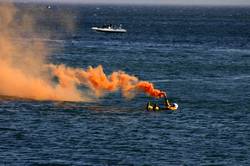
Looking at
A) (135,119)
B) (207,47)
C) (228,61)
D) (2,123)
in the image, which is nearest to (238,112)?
(135,119)

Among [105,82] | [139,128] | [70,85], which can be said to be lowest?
[139,128]

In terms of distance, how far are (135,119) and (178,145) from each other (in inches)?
509

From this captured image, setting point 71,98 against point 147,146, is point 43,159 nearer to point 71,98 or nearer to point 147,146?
point 147,146

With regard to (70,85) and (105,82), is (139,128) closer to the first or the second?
(105,82)

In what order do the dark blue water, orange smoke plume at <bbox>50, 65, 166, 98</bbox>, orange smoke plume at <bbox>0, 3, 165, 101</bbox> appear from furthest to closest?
orange smoke plume at <bbox>0, 3, 165, 101</bbox>, orange smoke plume at <bbox>50, 65, 166, 98</bbox>, the dark blue water

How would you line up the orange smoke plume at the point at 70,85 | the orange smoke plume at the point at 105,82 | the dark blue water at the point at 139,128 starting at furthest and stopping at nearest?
1. the orange smoke plume at the point at 70,85
2. the orange smoke plume at the point at 105,82
3. the dark blue water at the point at 139,128

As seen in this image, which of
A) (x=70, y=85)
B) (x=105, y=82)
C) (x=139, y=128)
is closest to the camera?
(x=139, y=128)

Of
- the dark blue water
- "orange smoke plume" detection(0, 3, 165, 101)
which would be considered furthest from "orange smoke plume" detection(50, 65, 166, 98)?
the dark blue water

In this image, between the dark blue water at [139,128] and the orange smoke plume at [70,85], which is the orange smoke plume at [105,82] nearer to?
the orange smoke plume at [70,85]

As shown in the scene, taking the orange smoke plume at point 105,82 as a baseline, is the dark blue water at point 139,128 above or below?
below

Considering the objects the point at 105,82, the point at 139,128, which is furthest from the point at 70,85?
the point at 139,128

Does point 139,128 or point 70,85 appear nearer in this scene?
point 139,128

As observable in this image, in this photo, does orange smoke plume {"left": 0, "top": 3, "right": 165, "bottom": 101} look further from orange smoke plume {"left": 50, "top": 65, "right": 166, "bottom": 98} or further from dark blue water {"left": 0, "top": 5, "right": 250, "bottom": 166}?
dark blue water {"left": 0, "top": 5, "right": 250, "bottom": 166}

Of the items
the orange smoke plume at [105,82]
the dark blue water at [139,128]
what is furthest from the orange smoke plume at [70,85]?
the dark blue water at [139,128]
